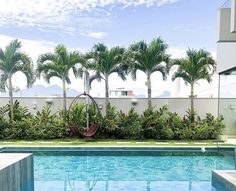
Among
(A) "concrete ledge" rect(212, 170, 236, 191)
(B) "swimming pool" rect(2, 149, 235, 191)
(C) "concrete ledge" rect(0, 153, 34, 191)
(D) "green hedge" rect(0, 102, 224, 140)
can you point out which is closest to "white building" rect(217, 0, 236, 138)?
(B) "swimming pool" rect(2, 149, 235, 191)

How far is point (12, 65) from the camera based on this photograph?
15.0 meters

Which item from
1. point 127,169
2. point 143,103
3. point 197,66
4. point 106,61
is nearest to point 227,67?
point 197,66

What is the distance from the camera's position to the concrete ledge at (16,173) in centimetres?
584

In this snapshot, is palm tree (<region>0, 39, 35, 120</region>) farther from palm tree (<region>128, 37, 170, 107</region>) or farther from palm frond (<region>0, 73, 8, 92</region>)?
palm tree (<region>128, 37, 170, 107</region>)

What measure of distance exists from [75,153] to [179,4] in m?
10.6

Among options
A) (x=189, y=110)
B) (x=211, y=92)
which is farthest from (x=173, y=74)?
(x=211, y=92)

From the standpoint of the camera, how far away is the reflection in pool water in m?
8.27

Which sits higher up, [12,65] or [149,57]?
[149,57]

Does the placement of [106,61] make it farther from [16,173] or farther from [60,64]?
[16,173]

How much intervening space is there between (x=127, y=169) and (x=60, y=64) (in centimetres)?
700

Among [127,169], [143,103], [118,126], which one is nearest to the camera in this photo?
[127,169]

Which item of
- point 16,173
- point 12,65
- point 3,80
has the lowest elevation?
point 16,173

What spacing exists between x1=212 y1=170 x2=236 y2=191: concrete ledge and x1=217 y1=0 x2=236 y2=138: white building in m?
4.17

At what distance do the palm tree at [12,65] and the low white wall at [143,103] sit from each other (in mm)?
1441
